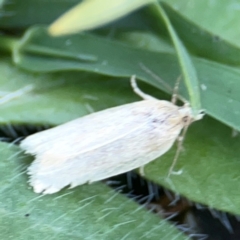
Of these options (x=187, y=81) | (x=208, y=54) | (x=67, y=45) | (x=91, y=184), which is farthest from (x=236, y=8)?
(x=91, y=184)

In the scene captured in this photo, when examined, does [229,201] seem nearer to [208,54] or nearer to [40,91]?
[208,54]

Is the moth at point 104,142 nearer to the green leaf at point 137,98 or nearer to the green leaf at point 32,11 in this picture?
the green leaf at point 137,98

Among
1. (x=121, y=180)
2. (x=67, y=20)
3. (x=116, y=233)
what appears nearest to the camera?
(x=67, y=20)

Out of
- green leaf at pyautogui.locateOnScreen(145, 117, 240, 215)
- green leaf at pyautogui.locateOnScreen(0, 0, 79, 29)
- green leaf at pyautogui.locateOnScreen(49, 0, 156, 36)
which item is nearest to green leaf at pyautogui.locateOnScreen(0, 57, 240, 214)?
green leaf at pyautogui.locateOnScreen(145, 117, 240, 215)

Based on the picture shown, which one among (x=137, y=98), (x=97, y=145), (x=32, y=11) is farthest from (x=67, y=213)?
(x=32, y=11)

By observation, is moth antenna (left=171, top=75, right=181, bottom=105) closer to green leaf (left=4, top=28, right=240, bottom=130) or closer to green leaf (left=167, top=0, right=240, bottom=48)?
green leaf (left=4, top=28, right=240, bottom=130)

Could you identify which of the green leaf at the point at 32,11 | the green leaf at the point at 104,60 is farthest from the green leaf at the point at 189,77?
the green leaf at the point at 32,11

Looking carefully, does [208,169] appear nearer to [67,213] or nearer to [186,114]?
[186,114]
